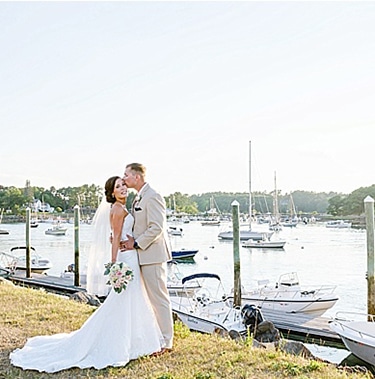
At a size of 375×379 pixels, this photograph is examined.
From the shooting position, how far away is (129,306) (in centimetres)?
511

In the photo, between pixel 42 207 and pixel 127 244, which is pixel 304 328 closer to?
pixel 127 244

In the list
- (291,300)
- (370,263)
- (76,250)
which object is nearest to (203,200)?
(76,250)

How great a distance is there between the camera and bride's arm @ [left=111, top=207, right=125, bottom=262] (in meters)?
5.25

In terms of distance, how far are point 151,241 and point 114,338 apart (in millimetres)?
998

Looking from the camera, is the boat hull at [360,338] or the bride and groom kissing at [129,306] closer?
the bride and groom kissing at [129,306]

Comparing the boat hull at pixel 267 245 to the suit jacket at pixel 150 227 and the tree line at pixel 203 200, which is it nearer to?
the suit jacket at pixel 150 227

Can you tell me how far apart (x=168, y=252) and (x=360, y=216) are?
9025cm

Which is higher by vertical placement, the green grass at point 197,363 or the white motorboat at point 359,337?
the green grass at point 197,363

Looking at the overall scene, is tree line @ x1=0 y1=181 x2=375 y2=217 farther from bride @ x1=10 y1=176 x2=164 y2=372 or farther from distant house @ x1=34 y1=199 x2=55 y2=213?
bride @ x1=10 y1=176 x2=164 y2=372

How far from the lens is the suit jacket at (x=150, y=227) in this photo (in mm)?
5070

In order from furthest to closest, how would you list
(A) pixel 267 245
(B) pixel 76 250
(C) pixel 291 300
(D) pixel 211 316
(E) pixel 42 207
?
(E) pixel 42 207 → (A) pixel 267 245 → (B) pixel 76 250 → (C) pixel 291 300 → (D) pixel 211 316

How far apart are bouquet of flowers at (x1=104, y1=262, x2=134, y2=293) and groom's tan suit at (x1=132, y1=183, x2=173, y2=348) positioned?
0.20 m

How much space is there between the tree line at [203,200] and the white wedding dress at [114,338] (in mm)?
82422

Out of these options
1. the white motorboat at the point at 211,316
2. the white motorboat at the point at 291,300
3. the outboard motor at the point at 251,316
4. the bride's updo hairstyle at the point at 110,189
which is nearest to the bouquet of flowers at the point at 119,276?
the bride's updo hairstyle at the point at 110,189
